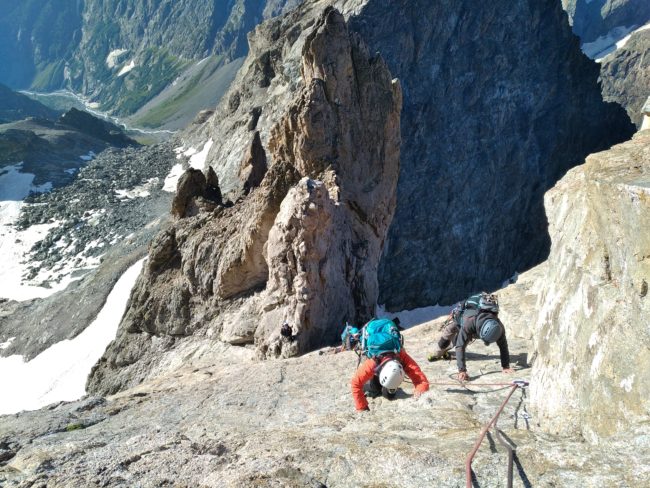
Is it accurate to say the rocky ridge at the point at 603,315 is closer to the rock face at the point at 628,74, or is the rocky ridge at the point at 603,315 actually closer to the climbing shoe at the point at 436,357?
the climbing shoe at the point at 436,357

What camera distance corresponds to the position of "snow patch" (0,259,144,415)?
28547mm

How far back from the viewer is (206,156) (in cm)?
8269

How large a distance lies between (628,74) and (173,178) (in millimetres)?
165763

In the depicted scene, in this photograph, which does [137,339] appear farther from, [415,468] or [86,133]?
[86,133]

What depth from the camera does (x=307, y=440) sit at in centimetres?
732

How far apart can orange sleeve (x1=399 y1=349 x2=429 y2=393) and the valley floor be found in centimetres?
17

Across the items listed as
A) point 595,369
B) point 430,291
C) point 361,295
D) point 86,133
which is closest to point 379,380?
point 595,369

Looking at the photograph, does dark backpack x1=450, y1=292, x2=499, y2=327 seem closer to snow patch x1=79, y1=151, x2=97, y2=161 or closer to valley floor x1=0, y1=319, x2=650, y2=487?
valley floor x1=0, y1=319, x2=650, y2=487

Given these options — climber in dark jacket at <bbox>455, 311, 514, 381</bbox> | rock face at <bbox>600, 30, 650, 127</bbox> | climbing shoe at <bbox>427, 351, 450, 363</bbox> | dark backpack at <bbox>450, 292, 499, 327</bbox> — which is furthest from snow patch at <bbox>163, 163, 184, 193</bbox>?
rock face at <bbox>600, 30, 650, 127</bbox>

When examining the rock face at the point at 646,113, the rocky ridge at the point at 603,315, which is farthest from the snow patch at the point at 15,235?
the rocky ridge at the point at 603,315

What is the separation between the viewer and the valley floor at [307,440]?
5.23 metres

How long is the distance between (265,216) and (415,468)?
15981 mm

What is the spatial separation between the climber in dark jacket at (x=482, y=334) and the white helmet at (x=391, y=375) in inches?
69.6

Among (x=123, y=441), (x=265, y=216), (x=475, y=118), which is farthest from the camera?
(x=475, y=118)
